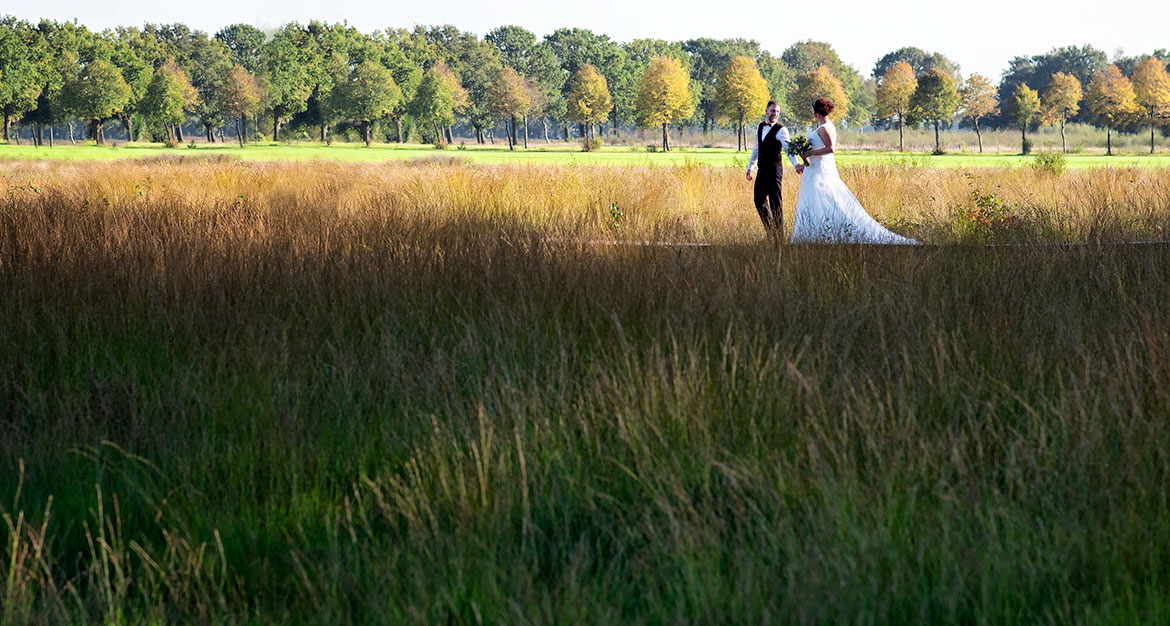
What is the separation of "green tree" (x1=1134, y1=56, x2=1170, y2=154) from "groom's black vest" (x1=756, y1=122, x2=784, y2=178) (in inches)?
2486

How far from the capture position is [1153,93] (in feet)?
209

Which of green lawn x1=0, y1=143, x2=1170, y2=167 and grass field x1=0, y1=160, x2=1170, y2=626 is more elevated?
green lawn x1=0, y1=143, x2=1170, y2=167

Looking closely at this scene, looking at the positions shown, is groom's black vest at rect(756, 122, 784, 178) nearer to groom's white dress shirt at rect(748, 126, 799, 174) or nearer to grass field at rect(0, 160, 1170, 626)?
groom's white dress shirt at rect(748, 126, 799, 174)

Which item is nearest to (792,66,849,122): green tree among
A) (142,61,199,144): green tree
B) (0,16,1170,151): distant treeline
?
(0,16,1170,151): distant treeline

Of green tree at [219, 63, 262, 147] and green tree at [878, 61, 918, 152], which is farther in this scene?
green tree at [219, 63, 262, 147]

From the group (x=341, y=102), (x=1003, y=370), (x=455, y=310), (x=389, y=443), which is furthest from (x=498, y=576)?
(x=341, y=102)

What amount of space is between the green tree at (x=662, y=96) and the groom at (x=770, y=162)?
6740 centimetres

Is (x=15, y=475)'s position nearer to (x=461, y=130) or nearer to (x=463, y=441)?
(x=463, y=441)

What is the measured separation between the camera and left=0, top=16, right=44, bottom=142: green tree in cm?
6206

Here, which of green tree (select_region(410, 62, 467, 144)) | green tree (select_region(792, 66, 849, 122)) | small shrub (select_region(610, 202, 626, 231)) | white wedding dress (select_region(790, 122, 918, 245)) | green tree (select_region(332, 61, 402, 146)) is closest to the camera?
white wedding dress (select_region(790, 122, 918, 245))

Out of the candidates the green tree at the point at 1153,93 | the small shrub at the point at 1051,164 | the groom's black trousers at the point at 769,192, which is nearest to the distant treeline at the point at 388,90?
the green tree at the point at 1153,93

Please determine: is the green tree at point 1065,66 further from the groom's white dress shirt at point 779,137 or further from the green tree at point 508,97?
the groom's white dress shirt at point 779,137

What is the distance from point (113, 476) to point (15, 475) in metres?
0.27

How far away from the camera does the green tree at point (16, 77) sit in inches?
2443
